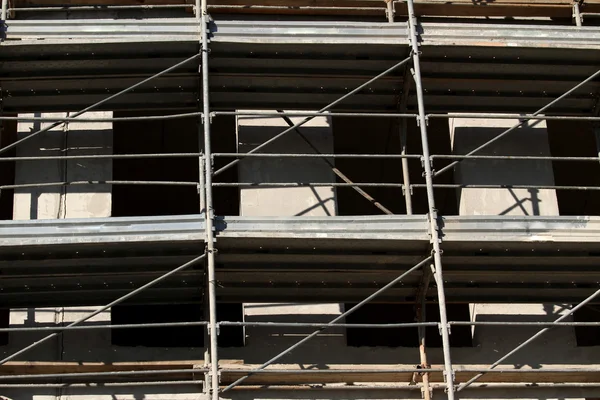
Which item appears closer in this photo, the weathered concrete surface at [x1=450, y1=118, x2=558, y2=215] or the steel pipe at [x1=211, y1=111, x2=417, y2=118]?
the steel pipe at [x1=211, y1=111, x2=417, y2=118]

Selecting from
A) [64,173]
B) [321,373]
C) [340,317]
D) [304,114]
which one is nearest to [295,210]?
[304,114]

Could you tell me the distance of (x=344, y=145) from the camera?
21234 mm

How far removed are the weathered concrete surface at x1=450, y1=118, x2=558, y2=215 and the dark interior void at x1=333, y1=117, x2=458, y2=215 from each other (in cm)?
319

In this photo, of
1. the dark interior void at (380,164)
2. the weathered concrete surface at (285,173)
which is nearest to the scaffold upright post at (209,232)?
the weathered concrete surface at (285,173)

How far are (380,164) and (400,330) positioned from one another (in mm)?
2765

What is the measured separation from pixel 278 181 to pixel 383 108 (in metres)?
1.67

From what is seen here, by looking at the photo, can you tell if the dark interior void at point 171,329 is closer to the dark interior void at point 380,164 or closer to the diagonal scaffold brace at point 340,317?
the dark interior void at point 380,164

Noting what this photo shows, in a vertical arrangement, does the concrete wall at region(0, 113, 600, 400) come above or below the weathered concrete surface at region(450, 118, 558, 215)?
below

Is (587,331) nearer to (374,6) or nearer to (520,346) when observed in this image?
(520,346)

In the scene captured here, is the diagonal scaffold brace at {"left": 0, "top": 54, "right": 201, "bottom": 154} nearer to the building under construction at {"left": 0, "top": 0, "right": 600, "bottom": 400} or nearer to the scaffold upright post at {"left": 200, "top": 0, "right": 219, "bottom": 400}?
the building under construction at {"left": 0, "top": 0, "right": 600, "bottom": 400}

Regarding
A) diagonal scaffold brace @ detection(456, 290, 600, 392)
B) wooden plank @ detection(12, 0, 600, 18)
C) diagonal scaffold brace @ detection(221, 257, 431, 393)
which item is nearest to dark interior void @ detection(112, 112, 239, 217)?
wooden plank @ detection(12, 0, 600, 18)

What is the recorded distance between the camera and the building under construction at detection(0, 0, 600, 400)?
14352mm

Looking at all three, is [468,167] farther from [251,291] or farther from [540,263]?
[251,291]

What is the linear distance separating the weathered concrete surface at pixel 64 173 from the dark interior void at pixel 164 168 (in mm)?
3302
